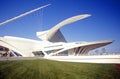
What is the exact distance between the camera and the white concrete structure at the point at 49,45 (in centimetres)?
4035

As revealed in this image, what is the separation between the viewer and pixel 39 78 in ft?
57.8

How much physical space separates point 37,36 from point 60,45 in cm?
1399

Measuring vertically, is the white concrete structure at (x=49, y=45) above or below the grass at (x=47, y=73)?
above

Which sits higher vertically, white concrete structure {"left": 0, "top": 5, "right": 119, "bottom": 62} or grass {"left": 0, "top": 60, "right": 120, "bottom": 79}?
white concrete structure {"left": 0, "top": 5, "right": 119, "bottom": 62}

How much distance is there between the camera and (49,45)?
149 ft

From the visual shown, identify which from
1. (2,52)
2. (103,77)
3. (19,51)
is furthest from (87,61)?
(2,52)

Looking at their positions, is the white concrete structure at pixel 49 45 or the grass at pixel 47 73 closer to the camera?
the grass at pixel 47 73

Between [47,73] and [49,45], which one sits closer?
Answer: [47,73]

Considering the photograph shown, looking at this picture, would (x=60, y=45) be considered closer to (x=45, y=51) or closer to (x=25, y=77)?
(x=45, y=51)

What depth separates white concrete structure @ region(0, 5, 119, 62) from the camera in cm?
4035

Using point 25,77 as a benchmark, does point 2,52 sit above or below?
above

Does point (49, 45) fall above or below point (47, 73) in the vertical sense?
above

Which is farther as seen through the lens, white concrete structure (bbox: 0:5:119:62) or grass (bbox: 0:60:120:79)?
white concrete structure (bbox: 0:5:119:62)

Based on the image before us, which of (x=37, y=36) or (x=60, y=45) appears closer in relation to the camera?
(x=60, y=45)
